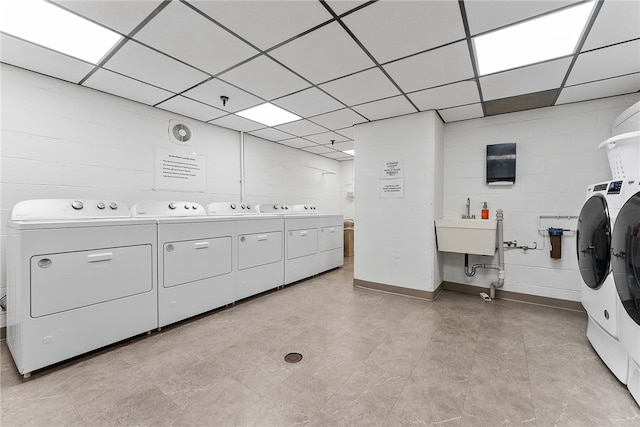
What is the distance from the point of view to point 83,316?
1907mm

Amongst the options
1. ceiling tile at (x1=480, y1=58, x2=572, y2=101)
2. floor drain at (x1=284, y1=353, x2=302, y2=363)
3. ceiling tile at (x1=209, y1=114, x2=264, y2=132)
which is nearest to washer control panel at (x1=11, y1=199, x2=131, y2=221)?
ceiling tile at (x1=209, y1=114, x2=264, y2=132)

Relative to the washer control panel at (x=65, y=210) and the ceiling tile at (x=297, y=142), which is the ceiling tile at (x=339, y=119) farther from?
the washer control panel at (x=65, y=210)

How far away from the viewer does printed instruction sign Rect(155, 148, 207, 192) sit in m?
3.27

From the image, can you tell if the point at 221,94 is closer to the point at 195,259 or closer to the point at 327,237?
the point at 195,259

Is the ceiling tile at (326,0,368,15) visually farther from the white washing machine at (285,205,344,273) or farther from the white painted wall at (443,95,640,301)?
the white washing machine at (285,205,344,273)

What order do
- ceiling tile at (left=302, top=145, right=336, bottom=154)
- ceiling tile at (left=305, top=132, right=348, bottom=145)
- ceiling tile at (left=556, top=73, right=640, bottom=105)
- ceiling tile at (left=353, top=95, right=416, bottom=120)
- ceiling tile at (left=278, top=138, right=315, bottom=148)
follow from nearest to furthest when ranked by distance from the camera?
1. ceiling tile at (left=556, top=73, right=640, bottom=105)
2. ceiling tile at (left=353, top=95, right=416, bottom=120)
3. ceiling tile at (left=305, top=132, right=348, bottom=145)
4. ceiling tile at (left=278, top=138, right=315, bottom=148)
5. ceiling tile at (left=302, top=145, right=336, bottom=154)

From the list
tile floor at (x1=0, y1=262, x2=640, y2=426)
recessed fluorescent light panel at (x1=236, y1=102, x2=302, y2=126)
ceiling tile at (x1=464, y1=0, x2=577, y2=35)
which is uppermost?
recessed fluorescent light panel at (x1=236, y1=102, x2=302, y2=126)

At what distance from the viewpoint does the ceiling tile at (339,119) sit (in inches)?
131

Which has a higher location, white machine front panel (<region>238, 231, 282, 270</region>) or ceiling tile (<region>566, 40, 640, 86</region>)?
ceiling tile (<region>566, 40, 640, 86</region>)

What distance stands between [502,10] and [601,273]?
1890 millimetres

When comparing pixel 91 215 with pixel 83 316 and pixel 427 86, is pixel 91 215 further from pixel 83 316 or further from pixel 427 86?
pixel 427 86

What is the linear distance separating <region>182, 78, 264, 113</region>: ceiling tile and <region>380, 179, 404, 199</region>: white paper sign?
6.10 feet

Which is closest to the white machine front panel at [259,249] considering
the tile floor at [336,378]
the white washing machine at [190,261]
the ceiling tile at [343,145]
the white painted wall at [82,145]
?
the white washing machine at [190,261]

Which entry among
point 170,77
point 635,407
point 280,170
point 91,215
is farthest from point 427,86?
point 91,215
